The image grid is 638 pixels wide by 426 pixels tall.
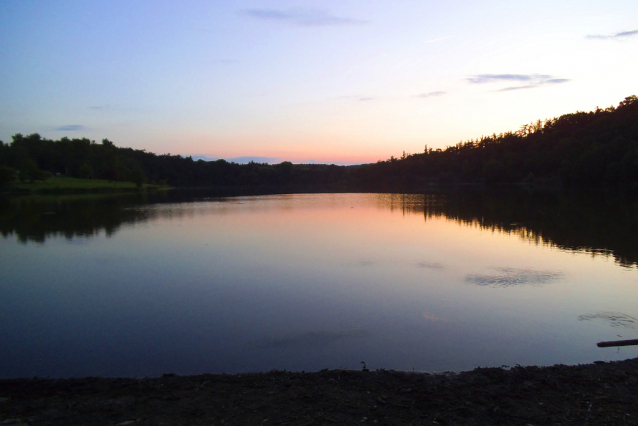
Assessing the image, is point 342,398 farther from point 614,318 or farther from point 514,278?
point 514,278

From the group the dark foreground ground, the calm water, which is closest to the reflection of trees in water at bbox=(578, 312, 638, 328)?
the calm water

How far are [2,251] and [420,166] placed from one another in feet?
367

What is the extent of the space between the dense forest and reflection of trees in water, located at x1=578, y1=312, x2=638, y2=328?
183ft

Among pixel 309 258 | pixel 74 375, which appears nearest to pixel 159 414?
pixel 74 375

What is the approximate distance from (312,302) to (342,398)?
414cm

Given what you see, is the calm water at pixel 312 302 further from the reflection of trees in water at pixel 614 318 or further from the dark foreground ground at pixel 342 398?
the dark foreground ground at pixel 342 398

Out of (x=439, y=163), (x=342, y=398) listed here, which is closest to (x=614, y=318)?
(x=342, y=398)

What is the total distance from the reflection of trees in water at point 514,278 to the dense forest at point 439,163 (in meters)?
53.1

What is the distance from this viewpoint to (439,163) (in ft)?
371

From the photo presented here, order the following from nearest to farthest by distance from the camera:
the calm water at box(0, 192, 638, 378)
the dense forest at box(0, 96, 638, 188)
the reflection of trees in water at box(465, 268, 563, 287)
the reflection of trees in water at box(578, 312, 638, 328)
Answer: the calm water at box(0, 192, 638, 378) < the reflection of trees in water at box(578, 312, 638, 328) < the reflection of trees in water at box(465, 268, 563, 287) < the dense forest at box(0, 96, 638, 188)

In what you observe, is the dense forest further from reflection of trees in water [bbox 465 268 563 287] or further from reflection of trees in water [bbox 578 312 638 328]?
reflection of trees in water [bbox 578 312 638 328]

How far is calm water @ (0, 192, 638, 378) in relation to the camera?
5945mm

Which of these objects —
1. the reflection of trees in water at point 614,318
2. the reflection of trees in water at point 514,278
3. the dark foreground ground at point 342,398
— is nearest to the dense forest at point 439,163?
the reflection of trees in water at point 514,278

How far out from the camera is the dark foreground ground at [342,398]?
3941 mm
